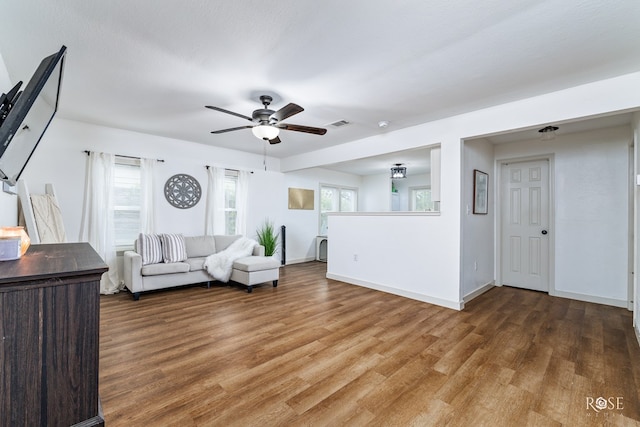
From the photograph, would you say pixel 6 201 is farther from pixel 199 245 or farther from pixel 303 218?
pixel 303 218

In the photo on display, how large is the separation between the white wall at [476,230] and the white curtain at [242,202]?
3.87m

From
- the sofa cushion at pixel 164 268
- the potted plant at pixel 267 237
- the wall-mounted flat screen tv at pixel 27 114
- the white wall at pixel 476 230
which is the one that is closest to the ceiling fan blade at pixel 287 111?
the wall-mounted flat screen tv at pixel 27 114

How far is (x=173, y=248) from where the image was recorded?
4.37m

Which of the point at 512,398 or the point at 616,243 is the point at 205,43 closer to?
the point at 512,398

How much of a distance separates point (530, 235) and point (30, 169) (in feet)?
23.7

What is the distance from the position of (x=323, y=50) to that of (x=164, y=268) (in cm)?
351

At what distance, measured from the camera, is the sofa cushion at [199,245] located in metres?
4.72

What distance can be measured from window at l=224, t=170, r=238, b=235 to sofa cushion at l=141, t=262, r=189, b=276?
1385mm

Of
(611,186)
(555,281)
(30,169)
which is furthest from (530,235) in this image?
(30,169)

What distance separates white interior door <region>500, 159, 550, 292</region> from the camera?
171 inches

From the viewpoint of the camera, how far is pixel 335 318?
3.16m

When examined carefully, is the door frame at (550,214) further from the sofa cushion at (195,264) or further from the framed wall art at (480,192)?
the sofa cushion at (195,264)

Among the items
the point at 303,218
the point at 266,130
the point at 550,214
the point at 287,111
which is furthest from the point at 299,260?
the point at 550,214

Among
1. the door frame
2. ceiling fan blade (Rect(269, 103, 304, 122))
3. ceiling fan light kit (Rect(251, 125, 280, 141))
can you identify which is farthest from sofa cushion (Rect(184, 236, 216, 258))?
the door frame
